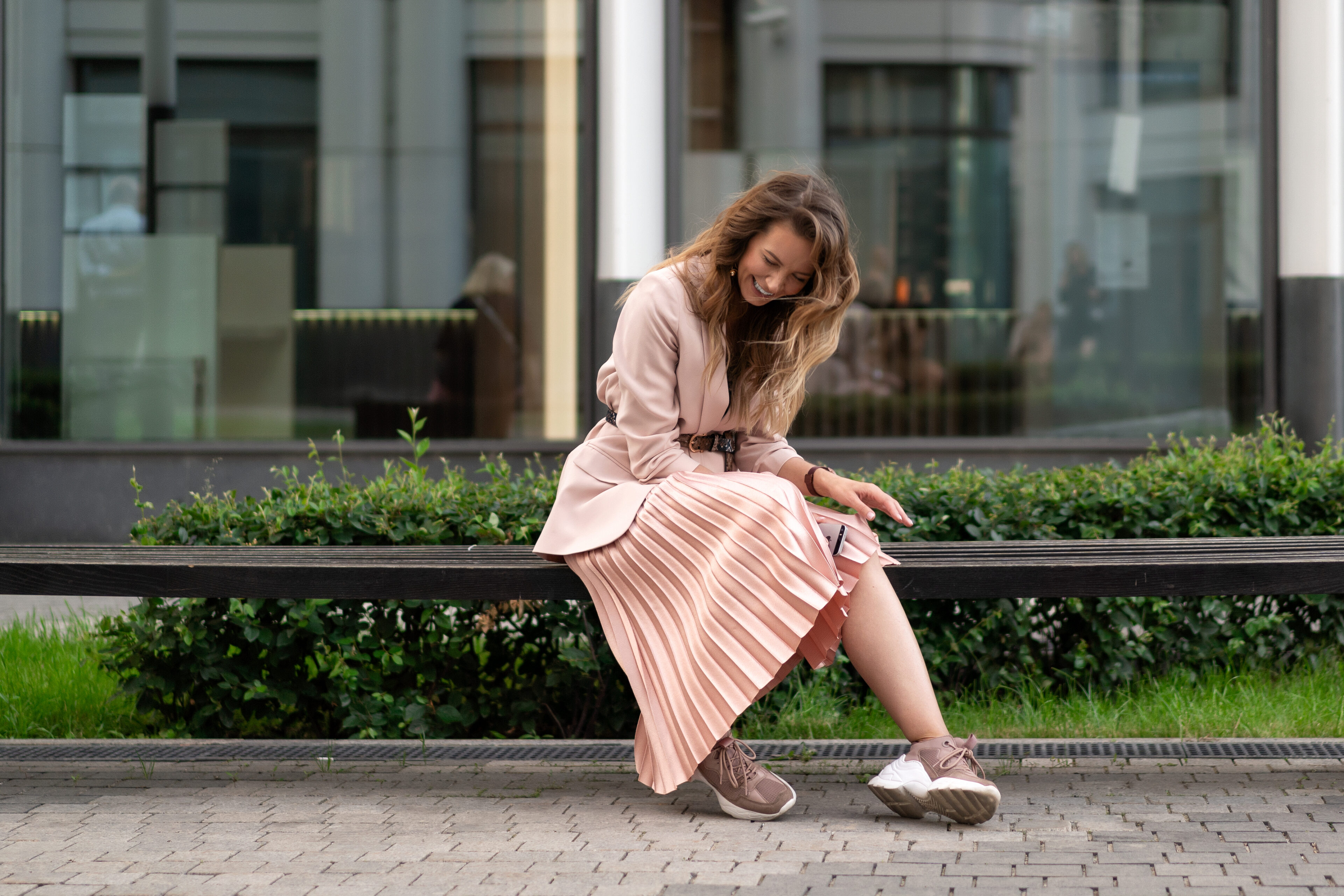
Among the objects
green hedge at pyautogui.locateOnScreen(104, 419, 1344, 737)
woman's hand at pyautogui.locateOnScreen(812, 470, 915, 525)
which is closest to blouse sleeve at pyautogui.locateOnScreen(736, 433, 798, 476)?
woman's hand at pyautogui.locateOnScreen(812, 470, 915, 525)

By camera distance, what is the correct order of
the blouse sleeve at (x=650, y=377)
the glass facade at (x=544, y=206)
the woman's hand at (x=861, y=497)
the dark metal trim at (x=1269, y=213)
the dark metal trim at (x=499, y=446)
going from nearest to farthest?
the woman's hand at (x=861, y=497), the blouse sleeve at (x=650, y=377), the dark metal trim at (x=499, y=446), the dark metal trim at (x=1269, y=213), the glass facade at (x=544, y=206)

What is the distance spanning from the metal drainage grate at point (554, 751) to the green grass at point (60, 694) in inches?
11.4

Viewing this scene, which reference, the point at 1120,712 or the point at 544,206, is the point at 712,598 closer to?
the point at 1120,712

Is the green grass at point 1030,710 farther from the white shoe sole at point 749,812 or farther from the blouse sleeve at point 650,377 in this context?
the blouse sleeve at point 650,377

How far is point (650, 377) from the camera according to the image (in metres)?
3.70

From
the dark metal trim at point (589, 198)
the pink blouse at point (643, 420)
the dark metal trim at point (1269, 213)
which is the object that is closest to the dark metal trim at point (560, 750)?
the pink blouse at point (643, 420)

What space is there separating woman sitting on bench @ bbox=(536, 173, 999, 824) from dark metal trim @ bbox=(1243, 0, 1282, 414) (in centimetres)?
621

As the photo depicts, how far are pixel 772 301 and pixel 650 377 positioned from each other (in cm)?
39

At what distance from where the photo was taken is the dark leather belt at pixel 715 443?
154 inches

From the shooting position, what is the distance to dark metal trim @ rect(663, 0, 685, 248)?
8984 millimetres

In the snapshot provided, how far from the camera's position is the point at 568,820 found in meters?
3.54

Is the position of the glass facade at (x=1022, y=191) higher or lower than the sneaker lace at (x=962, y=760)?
higher

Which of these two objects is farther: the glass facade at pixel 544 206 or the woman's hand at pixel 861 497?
the glass facade at pixel 544 206

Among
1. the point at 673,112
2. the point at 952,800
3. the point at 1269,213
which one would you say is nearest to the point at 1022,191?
the point at 1269,213
